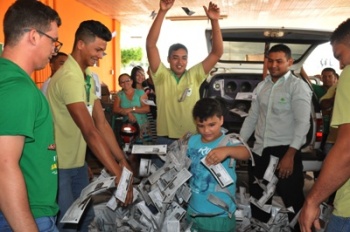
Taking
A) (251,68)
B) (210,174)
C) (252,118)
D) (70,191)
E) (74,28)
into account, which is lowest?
(70,191)

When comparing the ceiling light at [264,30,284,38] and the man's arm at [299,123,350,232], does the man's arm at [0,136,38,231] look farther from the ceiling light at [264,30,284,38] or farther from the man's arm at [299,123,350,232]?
the ceiling light at [264,30,284,38]

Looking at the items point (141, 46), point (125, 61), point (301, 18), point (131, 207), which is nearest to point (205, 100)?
point (131, 207)

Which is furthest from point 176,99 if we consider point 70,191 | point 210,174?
point 70,191

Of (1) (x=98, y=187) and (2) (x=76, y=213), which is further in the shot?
(1) (x=98, y=187)

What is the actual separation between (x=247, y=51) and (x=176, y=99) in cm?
201

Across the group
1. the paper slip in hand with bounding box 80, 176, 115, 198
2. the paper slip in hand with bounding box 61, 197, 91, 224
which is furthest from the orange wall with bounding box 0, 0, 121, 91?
the paper slip in hand with bounding box 61, 197, 91, 224

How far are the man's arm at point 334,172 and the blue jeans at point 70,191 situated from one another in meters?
1.53

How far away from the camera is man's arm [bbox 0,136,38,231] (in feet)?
4.38

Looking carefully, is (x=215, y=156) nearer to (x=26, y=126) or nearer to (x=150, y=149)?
(x=150, y=149)

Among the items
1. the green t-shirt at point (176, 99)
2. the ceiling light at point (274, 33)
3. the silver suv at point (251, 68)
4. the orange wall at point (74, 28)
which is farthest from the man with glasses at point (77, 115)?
the orange wall at point (74, 28)

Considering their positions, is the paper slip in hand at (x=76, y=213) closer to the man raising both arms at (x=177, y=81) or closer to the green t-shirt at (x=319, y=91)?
the man raising both arms at (x=177, y=81)

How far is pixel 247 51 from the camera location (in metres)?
5.05

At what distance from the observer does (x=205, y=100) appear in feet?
9.02

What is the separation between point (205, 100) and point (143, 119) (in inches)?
108
